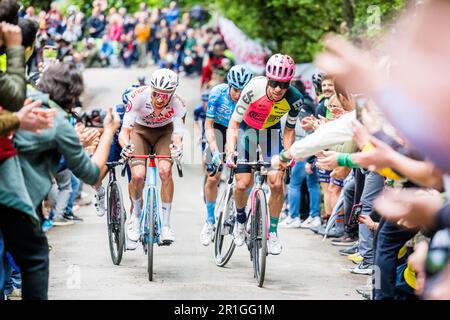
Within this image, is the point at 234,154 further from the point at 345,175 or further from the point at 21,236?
the point at 21,236

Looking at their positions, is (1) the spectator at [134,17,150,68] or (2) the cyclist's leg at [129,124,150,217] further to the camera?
(1) the spectator at [134,17,150,68]

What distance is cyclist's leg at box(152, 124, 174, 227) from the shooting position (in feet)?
37.9

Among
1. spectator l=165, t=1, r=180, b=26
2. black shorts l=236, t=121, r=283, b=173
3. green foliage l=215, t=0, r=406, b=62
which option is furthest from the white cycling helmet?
spectator l=165, t=1, r=180, b=26

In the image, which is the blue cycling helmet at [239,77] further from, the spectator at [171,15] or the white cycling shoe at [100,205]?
the spectator at [171,15]

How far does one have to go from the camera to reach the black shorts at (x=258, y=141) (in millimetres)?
12211

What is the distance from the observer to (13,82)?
6.92 meters

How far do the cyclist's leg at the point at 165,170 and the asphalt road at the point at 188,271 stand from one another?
0.68 m

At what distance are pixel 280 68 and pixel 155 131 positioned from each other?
1867mm

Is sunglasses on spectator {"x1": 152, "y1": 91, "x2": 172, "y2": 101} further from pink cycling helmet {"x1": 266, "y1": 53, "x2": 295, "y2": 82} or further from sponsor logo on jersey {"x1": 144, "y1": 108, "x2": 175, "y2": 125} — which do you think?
pink cycling helmet {"x1": 266, "y1": 53, "x2": 295, "y2": 82}

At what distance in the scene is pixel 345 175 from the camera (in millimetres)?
13969

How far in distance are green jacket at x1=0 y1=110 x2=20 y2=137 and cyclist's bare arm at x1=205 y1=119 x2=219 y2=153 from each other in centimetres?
537

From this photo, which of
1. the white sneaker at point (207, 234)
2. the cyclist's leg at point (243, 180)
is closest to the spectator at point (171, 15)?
the white sneaker at point (207, 234)
